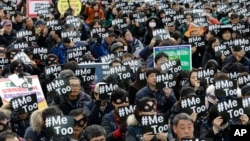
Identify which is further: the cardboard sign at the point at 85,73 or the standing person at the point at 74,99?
the cardboard sign at the point at 85,73

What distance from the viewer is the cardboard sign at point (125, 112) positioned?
34.9ft

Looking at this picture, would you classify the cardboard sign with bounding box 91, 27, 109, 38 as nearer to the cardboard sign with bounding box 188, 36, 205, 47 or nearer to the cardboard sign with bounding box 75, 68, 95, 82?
the cardboard sign with bounding box 188, 36, 205, 47

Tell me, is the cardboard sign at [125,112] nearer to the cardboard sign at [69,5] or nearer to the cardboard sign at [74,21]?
the cardboard sign at [74,21]

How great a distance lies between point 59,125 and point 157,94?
311 cm

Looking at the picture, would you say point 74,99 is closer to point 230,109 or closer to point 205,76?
point 205,76

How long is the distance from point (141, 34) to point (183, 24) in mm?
1177

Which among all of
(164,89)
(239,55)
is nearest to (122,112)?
(164,89)

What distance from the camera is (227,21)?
74.5 feet

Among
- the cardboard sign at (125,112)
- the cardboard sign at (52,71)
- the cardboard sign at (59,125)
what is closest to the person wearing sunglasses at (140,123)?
the cardboard sign at (125,112)

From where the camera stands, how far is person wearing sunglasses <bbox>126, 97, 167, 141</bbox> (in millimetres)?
9867

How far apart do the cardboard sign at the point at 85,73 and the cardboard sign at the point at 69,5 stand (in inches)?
430

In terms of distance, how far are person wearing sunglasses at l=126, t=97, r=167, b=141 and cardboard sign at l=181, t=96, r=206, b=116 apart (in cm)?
65

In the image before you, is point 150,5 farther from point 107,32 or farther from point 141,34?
point 107,32

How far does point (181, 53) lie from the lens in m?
16.7
